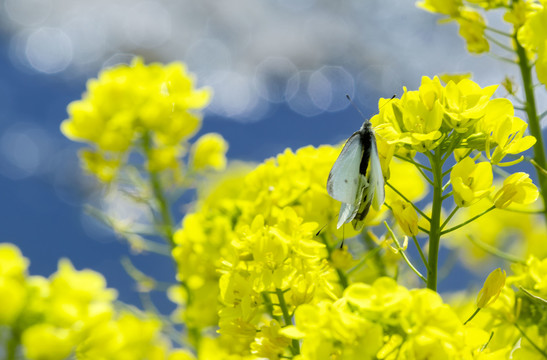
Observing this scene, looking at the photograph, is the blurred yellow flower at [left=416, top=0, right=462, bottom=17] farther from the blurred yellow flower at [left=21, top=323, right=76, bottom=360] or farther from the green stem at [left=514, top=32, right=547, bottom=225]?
the blurred yellow flower at [left=21, top=323, right=76, bottom=360]

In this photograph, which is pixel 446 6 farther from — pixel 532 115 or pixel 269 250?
pixel 269 250

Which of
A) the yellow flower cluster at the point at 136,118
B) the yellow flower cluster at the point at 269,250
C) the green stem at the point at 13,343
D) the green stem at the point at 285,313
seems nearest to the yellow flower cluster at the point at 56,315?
the green stem at the point at 13,343

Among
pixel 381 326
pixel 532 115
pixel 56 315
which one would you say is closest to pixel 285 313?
pixel 381 326

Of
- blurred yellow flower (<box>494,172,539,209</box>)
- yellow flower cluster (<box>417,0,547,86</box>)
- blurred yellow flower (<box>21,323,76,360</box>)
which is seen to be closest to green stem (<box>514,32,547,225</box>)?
yellow flower cluster (<box>417,0,547,86</box>)

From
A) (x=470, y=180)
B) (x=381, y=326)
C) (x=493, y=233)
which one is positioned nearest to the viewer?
(x=381, y=326)

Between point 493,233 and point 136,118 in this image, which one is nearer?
point 136,118

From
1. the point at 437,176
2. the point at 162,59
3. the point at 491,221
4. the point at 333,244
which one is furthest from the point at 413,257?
the point at 162,59

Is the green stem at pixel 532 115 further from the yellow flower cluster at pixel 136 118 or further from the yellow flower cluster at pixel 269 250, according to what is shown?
the yellow flower cluster at pixel 136 118
